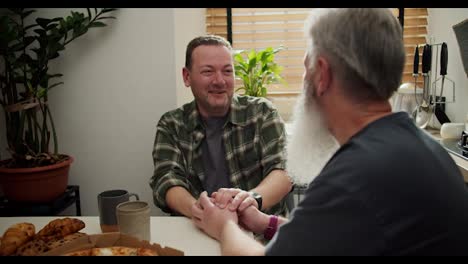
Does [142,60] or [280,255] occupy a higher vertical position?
[142,60]

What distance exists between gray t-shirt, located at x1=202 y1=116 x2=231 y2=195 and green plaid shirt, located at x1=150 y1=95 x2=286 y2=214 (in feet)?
0.08

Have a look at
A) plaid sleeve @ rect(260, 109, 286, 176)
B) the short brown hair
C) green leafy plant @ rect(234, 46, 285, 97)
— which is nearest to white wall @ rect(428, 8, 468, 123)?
green leafy plant @ rect(234, 46, 285, 97)

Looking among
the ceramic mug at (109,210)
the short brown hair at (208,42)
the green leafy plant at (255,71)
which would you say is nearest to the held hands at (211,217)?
the ceramic mug at (109,210)

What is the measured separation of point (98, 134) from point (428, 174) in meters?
2.05

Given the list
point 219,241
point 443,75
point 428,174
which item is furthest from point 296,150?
point 443,75

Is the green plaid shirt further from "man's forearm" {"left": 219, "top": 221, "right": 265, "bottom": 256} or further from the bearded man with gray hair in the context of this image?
the bearded man with gray hair

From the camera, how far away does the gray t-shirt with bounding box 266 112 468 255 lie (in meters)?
0.74

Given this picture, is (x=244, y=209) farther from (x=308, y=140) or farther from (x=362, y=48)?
(x=362, y=48)

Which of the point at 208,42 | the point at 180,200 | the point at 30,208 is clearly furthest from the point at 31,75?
the point at 180,200

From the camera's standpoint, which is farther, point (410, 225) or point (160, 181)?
point (160, 181)

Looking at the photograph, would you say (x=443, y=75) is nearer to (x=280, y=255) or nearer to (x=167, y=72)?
(x=167, y=72)

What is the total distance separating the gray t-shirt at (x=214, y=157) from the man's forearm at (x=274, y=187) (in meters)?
0.22

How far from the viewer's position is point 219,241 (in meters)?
1.17

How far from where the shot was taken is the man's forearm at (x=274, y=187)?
5.44 feet
